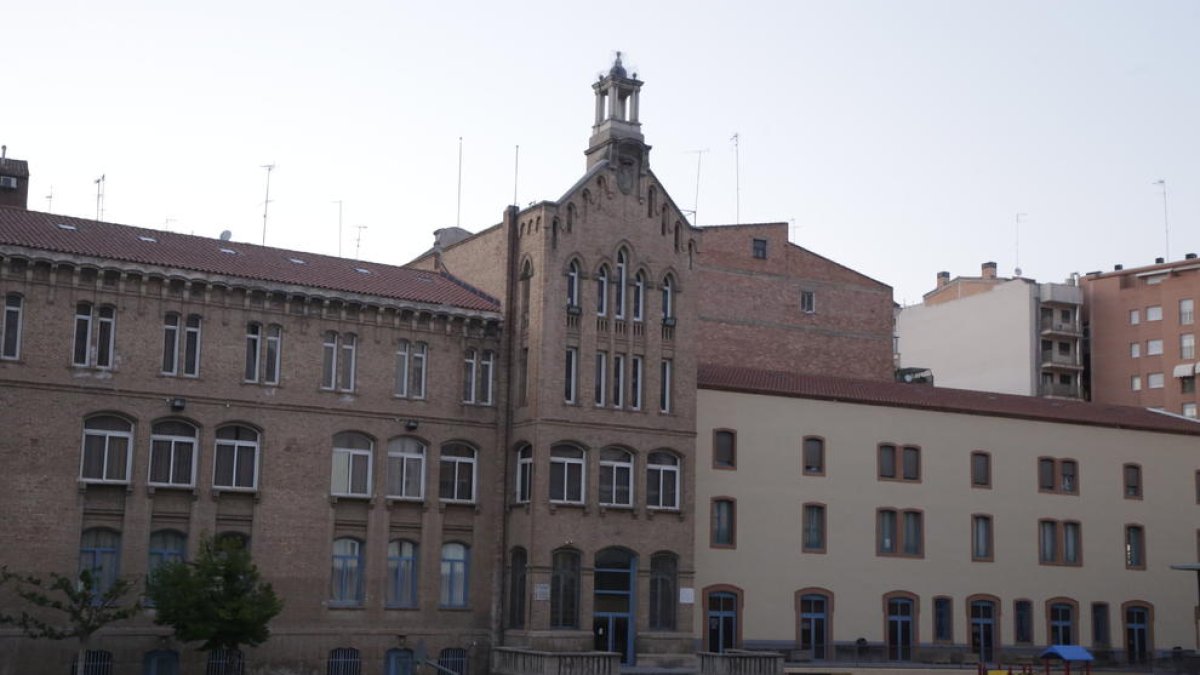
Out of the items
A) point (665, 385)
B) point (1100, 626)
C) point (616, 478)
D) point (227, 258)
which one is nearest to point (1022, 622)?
point (1100, 626)

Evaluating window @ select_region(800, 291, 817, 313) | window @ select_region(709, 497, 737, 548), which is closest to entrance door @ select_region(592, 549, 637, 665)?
window @ select_region(709, 497, 737, 548)

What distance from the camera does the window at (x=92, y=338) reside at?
4456 cm

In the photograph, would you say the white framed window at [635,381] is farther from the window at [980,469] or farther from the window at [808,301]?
the window at [808,301]

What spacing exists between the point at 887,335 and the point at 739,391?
840 inches

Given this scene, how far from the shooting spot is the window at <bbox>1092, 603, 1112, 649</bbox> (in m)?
63.3

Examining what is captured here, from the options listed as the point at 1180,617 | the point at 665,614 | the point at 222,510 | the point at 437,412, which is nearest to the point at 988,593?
the point at 1180,617

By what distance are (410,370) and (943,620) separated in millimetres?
24873

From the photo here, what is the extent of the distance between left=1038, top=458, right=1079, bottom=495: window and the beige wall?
0.30 meters

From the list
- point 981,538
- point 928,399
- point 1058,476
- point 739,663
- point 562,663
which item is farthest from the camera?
point 1058,476

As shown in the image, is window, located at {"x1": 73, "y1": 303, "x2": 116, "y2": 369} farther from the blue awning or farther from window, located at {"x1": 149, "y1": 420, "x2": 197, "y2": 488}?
the blue awning

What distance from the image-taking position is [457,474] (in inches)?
2009

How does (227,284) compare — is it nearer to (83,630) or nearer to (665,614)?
(83,630)

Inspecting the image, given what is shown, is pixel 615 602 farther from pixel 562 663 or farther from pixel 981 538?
pixel 981 538

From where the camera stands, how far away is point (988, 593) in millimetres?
61156
